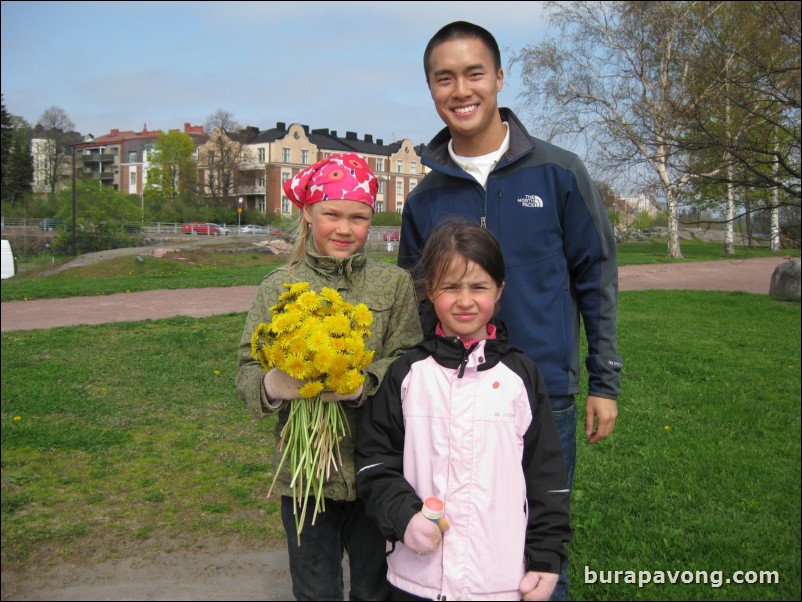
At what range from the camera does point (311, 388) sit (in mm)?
2113

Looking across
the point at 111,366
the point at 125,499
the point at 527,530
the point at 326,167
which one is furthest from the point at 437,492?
the point at 111,366

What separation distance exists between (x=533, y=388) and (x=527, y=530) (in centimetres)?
44

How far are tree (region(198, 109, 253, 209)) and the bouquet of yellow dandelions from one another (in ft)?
199

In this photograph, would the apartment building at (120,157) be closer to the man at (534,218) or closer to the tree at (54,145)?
the tree at (54,145)

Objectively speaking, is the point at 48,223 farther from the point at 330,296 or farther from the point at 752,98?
the point at 330,296

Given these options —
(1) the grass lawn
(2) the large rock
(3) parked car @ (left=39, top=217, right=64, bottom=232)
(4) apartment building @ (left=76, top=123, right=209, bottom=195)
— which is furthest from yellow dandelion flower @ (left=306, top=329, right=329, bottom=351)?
(4) apartment building @ (left=76, top=123, right=209, bottom=195)

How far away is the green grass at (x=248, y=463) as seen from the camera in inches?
149

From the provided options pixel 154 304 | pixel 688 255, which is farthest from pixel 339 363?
pixel 688 255

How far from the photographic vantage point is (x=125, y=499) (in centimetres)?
443

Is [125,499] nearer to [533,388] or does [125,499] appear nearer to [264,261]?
[533,388]

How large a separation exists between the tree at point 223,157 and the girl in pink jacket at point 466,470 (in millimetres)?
60884

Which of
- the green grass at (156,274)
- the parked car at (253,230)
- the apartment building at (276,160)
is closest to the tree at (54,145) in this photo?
the apartment building at (276,160)

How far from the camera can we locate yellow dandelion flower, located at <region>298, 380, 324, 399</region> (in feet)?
6.93

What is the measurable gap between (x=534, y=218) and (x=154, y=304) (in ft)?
38.0
